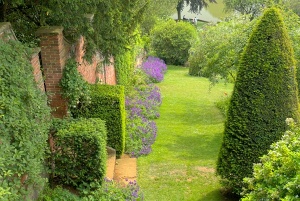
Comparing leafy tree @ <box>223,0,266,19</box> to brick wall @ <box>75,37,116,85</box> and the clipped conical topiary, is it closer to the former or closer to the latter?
brick wall @ <box>75,37,116,85</box>

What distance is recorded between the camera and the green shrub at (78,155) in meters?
5.80

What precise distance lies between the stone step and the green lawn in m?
0.18

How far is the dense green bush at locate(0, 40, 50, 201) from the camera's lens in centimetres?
388

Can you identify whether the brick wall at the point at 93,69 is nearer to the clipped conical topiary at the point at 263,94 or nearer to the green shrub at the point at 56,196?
the green shrub at the point at 56,196

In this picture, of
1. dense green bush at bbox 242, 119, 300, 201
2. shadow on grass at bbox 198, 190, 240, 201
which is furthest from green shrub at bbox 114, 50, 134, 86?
dense green bush at bbox 242, 119, 300, 201

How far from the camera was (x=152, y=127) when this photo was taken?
11031 mm

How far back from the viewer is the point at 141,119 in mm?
11375

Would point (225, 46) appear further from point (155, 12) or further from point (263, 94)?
point (155, 12)

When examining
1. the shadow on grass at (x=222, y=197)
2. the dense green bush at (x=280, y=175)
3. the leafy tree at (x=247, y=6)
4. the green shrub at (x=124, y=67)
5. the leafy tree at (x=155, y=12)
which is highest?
the leafy tree at (x=247, y=6)

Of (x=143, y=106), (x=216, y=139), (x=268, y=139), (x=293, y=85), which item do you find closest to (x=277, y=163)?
(x=268, y=139)

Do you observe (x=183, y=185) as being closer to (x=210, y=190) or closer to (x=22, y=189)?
(x=210, y=190)

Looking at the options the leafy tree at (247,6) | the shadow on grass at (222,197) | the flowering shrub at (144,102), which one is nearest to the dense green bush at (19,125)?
the shadow on grass at (222,197)

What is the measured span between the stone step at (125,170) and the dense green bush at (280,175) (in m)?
3.42

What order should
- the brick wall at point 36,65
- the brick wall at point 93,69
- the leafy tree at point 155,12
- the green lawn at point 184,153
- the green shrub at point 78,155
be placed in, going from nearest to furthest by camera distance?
the brick wall at point 36,65 → the green shrub at point 78,155 → the green lawn at point 184,153 → the brick wall at point 93,69 → the leafy tree at point 155,12
